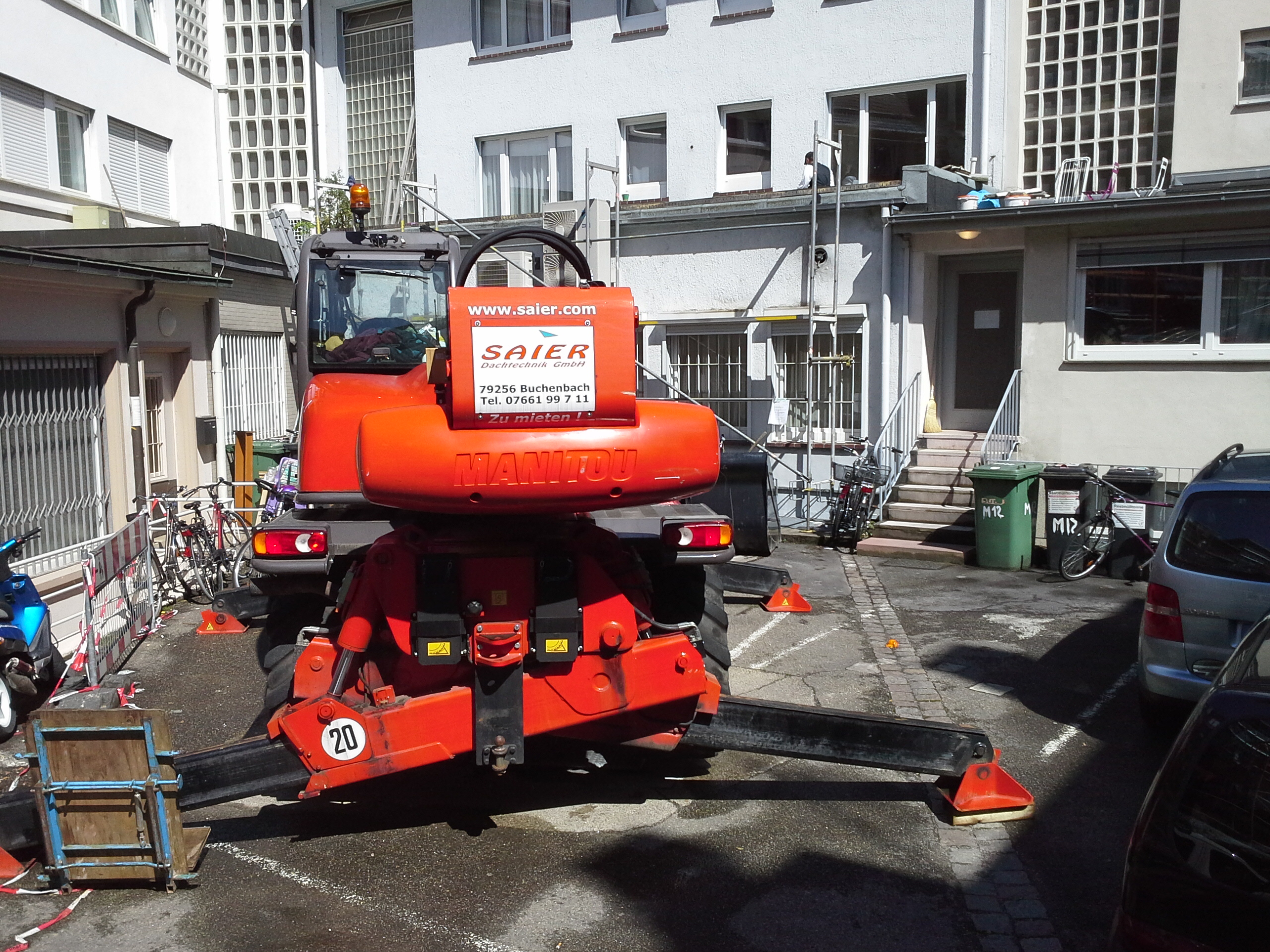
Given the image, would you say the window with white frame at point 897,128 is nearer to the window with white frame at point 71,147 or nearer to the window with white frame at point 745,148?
the window with white frame at point 745,148

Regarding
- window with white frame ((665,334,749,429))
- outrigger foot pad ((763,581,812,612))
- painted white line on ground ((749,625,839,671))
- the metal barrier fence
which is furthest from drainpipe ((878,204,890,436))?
the metal barrier fence

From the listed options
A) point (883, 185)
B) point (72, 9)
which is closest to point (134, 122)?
point (72, 9)

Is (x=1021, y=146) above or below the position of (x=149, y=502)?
above

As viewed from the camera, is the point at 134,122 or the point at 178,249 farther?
the point at 134,122

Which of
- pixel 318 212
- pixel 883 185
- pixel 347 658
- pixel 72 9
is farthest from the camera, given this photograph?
pixel 318 212

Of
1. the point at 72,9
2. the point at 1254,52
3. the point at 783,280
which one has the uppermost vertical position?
the point at 72,9

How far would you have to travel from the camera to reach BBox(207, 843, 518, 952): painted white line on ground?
4602 millimetres

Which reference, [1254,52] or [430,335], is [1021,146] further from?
[430,335]

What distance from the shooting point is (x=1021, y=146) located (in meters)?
15.2

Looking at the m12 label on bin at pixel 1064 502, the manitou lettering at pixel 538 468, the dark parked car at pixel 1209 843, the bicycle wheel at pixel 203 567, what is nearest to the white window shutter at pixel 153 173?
the bicycle wheel at pixel 203 567

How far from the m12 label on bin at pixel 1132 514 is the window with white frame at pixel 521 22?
11555 mm

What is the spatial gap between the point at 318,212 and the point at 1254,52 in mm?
12914

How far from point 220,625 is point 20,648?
2713mm

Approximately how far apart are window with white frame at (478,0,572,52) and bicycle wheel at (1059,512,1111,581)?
451 inches
